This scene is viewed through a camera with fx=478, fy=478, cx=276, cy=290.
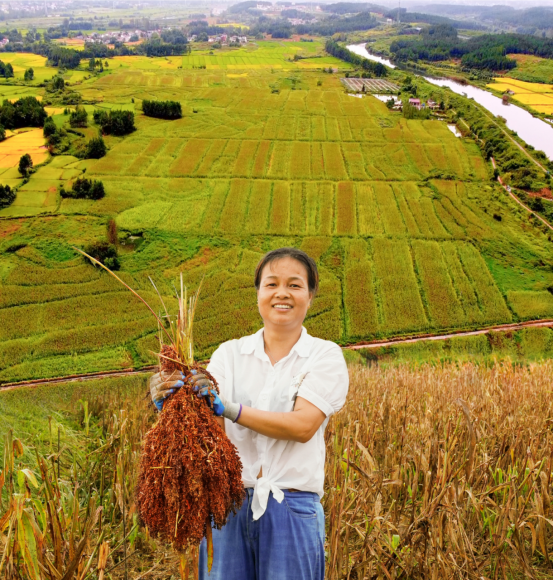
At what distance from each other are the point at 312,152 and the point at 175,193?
11.9 metres

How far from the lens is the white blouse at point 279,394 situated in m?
2.46

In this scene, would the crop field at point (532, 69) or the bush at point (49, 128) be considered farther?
the crop field at point (532, 69)

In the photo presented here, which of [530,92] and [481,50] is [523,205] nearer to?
[530,92]

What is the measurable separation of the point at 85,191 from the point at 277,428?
31.4 metres

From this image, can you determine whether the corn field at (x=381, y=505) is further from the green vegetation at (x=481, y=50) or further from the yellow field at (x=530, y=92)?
the green vegetation at (x=481, y=50)

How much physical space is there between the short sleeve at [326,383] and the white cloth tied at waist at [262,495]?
45 centimetres

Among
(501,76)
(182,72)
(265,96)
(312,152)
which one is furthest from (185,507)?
(501,76)

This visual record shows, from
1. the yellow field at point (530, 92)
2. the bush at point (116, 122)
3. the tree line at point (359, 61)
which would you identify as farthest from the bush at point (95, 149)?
the tree line at point (359, 61)

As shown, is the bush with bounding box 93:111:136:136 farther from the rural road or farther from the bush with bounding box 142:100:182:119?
the rural road

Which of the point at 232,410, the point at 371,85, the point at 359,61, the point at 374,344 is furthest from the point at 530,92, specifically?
the point at 232,410

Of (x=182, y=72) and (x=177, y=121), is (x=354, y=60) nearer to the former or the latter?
(x=182, y=72)

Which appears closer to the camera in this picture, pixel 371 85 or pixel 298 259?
pixel 298 259

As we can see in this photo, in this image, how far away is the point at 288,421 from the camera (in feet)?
7.68

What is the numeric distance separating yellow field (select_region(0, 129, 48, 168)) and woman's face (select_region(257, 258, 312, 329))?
126ft
